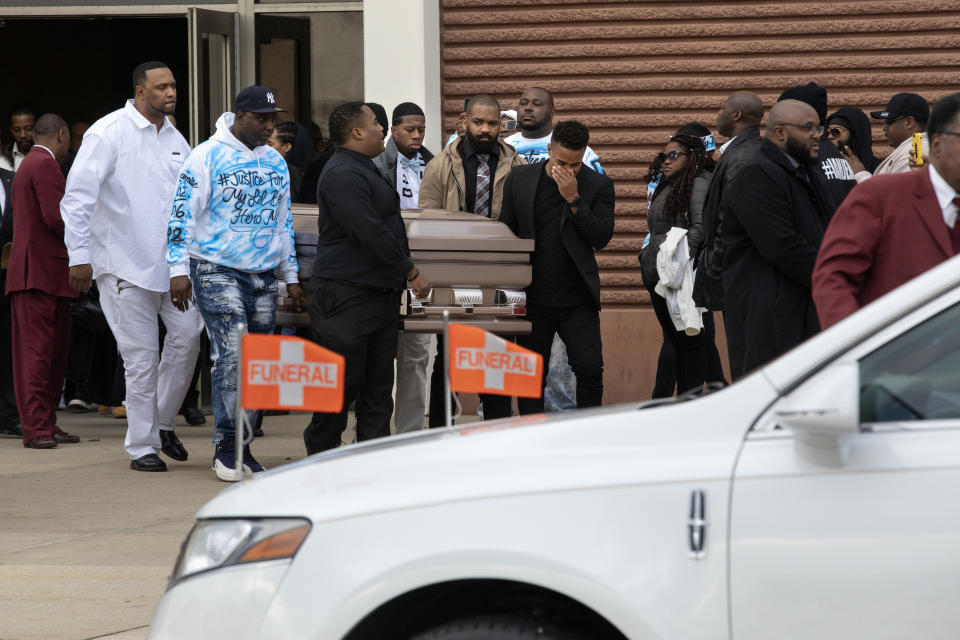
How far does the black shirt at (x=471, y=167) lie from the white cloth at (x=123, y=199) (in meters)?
1.78

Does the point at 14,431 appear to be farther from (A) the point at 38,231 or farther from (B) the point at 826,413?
(B) the point at 826,413

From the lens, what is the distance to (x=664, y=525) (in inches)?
114

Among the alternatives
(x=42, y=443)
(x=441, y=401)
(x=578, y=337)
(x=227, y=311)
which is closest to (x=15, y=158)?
(x=42, y=443)

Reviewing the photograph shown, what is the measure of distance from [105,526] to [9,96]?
1341cm

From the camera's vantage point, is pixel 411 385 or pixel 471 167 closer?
pixel 471 167

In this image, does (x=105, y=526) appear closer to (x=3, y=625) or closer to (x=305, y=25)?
(x=3, y=625)

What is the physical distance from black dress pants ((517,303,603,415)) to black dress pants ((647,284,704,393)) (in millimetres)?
1385

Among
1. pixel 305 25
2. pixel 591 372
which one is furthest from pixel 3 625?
pixel 305 25

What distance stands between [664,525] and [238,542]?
99 cm

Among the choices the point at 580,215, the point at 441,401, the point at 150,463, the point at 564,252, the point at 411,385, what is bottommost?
the point at 150,463

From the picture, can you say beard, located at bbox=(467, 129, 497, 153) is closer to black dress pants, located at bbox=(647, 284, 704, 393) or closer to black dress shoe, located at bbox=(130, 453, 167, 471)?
black dress pants, located at bbox=(647, 284, 704, 393)

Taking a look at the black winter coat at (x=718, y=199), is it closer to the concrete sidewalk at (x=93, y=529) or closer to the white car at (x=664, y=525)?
the concrete sidewalk at (x=93, y=529)

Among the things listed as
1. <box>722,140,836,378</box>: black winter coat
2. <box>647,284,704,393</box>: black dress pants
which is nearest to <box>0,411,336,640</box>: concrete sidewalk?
<box>647,284,704,393</box>: black dress pants

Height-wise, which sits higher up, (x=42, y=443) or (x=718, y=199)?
(x=718, y=199)
